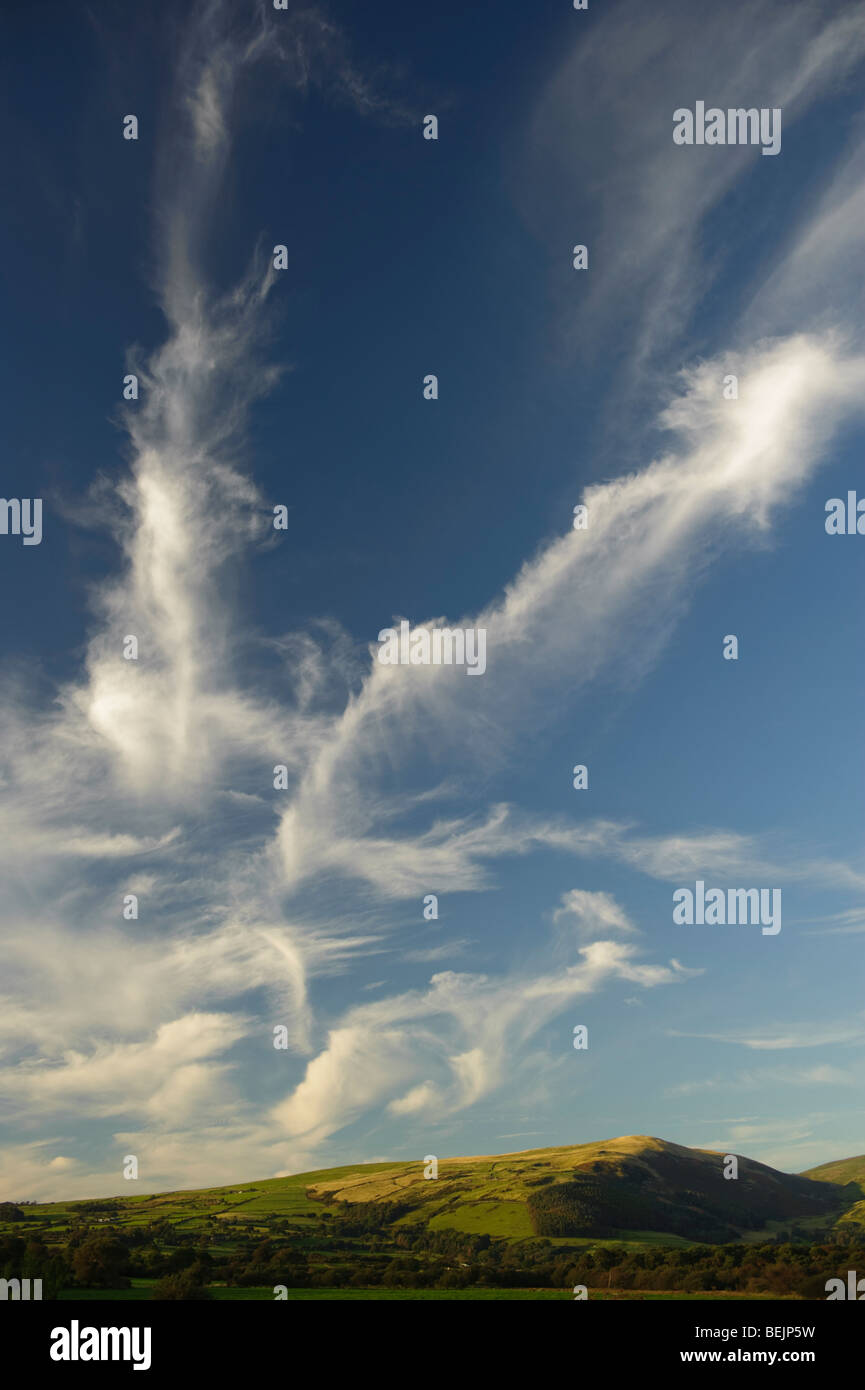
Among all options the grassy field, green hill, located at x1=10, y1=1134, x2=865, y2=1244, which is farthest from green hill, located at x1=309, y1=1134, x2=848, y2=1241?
the grassy field

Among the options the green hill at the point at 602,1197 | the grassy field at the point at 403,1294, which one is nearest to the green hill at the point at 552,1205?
the green hill at the point at 602,1197

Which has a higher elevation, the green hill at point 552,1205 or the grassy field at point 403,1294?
the grassy field at point 403,1294

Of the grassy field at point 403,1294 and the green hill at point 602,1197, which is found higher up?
the grassy field at point 403,1294

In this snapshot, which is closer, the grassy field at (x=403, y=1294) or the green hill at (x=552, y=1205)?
the grassy field at (x=403, y=1294)

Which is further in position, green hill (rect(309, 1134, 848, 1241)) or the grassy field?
green hill (rect(309, 1134, 848, 1241))

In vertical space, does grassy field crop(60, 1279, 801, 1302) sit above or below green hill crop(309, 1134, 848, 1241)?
above

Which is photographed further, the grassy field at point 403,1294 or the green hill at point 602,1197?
the green hill at point 602,1197

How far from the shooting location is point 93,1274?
3381 inches

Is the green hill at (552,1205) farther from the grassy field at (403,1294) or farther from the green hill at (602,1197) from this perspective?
the grassy field at (403,1294)

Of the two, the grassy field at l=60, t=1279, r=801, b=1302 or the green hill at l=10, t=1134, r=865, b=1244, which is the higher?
the grassy field at l=60, t=1279, r=801, b=1302

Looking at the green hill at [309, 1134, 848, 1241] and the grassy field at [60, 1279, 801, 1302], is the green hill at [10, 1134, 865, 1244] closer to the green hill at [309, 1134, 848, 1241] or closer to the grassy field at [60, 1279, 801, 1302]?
the green hill at [309, 1134, 848, 1241]
